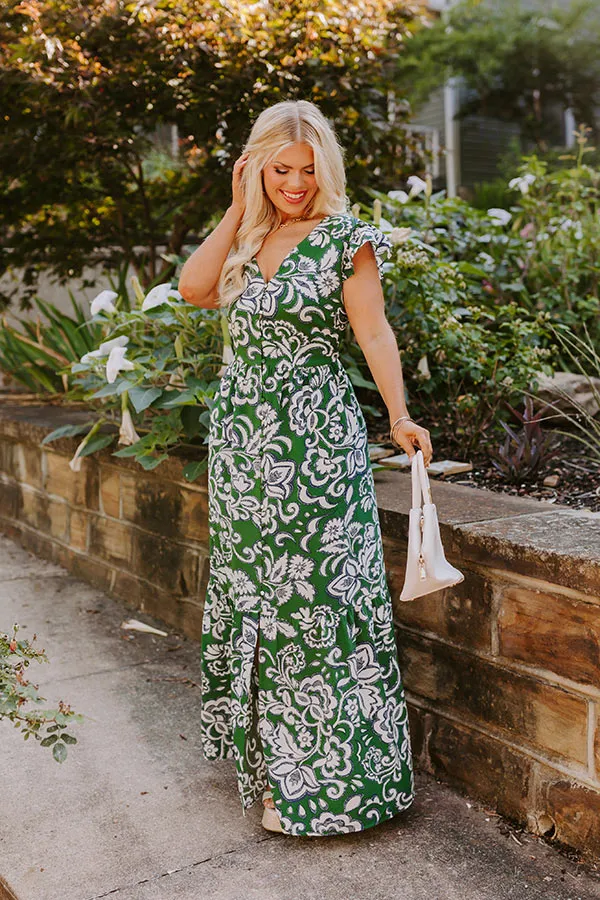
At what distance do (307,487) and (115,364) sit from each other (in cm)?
129

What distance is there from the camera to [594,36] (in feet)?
47.7

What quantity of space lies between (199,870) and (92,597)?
2.37m

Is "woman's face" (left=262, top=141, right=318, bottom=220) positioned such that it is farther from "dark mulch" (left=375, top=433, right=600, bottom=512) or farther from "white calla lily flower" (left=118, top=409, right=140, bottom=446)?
"white calla lily flower" (left=118, top=409, right=140, bottom=446)

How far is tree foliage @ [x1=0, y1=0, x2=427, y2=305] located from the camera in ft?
16.2

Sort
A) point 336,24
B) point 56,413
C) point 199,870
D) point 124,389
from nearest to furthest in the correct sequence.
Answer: point 199,870, point 124,389, point 336,24, point 56,413

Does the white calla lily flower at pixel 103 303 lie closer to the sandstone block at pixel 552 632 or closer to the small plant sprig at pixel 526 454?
the small plant sprig at pixel 526 454

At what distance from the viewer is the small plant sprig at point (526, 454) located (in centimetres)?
352

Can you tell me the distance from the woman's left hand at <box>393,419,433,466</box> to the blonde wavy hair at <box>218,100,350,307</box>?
22.2 inches

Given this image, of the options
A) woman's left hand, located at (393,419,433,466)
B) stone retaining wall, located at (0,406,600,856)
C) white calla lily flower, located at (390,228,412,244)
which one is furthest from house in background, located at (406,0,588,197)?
woman's left hand, located at (393,419,433,466)

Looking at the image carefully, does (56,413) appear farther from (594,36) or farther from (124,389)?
(594,36)

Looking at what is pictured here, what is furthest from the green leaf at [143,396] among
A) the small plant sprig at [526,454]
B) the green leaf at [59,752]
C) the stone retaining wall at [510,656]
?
the green leaf at [59,752]

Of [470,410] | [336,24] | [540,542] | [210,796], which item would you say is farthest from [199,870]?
[336,24]

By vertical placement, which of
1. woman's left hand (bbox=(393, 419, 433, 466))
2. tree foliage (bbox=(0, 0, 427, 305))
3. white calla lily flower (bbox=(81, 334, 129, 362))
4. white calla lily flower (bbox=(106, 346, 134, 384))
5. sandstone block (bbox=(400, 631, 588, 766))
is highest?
tree foliage (bbox=(0, 0, 427, 305))

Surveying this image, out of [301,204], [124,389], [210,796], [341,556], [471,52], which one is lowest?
[210,796]
